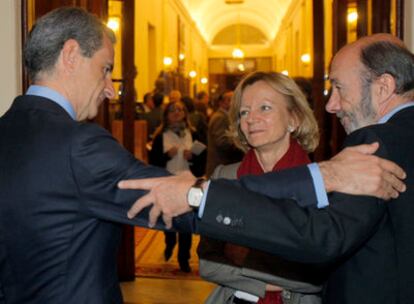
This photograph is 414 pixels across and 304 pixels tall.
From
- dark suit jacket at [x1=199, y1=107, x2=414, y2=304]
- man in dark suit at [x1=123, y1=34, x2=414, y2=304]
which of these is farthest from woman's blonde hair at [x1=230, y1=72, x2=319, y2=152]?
dark suit jacket at [x1=199, y1=107, x2=414, y2=304]

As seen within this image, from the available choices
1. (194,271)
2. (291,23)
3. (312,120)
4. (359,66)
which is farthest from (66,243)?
(291,23)

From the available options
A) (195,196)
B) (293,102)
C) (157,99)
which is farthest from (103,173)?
(157,99)

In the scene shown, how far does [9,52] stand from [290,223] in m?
2.34

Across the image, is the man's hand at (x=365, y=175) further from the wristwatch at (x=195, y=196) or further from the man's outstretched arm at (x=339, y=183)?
the wristwatch at (x=195, y=196)

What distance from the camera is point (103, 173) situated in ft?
4.83

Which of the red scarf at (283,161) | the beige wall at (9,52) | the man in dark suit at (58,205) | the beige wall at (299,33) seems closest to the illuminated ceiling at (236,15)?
the beige wall at (299,33)

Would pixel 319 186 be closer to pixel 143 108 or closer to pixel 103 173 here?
pixel 103 173

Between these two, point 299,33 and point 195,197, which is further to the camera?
point 299,33

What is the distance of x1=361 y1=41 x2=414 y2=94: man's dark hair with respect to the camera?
5.53 ft

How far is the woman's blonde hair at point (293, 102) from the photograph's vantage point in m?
2.61

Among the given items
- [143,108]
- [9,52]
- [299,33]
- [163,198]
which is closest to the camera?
[163,198]

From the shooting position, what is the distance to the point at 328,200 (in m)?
1.50

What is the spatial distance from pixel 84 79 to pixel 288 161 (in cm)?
114

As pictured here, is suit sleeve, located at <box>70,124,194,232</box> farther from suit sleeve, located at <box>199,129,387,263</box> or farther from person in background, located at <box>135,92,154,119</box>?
person in background, located at <box>135,92,154,119</box>
